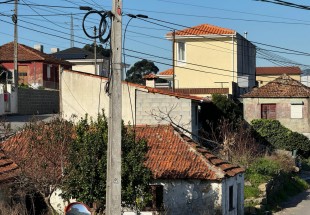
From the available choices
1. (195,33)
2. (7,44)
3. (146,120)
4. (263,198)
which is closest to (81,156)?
(146,120)

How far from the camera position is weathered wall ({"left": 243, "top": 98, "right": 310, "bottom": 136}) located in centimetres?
4869

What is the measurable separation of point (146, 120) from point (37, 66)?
2478 cm

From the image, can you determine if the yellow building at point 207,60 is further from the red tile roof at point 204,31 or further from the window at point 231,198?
the window at point 231,198

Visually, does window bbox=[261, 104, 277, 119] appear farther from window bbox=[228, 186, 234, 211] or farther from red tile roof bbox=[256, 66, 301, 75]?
red tile roof bbox=[256, 66, 301, 75]

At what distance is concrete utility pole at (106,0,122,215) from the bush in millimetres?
34542

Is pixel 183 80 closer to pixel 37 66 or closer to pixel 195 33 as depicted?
pixel 195 33

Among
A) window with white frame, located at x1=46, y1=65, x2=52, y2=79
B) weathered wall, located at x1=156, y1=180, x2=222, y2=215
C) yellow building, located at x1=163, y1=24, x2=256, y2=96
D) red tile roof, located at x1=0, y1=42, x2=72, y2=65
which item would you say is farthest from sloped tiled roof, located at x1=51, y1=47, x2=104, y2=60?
weathered wall, located at x1=156, y1=180, x2=222, y2=215

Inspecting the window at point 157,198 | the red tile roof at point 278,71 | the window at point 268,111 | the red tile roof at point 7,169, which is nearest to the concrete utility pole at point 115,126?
the red tile roof at point 7,169

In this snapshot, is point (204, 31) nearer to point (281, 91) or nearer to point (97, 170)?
point (281, 91)

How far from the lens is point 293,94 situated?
48969 mm

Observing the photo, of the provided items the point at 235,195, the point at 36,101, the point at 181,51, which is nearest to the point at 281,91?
the point at 181,51

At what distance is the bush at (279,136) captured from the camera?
45750 millimetres

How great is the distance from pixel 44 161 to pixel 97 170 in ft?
6.19

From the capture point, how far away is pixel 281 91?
49656 millimetres
